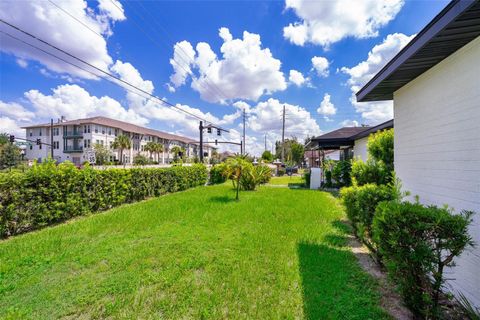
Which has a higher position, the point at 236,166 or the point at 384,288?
the point at 236,166

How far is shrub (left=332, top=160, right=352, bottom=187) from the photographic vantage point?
12.8m

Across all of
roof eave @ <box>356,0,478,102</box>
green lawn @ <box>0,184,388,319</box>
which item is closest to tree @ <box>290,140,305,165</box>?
green lawn @ <box>0,184,388,319</box>

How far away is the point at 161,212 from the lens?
7191 mm

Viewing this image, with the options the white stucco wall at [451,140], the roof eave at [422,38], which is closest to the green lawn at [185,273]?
the white stucco wall at [451,140]

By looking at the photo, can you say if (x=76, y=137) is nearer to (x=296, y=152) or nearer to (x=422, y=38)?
(x=296, y=152)

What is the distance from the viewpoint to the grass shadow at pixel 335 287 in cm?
249

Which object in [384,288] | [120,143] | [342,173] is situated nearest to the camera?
[384,288]

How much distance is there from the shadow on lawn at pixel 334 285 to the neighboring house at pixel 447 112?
1072 mm

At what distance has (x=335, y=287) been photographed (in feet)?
9.85

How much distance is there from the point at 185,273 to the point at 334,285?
221cm

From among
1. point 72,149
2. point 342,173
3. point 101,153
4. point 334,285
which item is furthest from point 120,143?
point 334,285

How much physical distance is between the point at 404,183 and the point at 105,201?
8.89 meters

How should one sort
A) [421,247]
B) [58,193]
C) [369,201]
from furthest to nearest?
[58,193], [369,201], [421,247]

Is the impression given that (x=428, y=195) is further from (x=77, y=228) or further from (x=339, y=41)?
(x=339, y=41)
